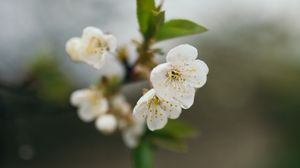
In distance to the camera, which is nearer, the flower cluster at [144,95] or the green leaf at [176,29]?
the flower cluster at [144,95]

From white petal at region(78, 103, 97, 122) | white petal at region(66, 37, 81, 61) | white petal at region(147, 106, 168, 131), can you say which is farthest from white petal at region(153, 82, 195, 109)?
white petal at region(78, 103, 97, 122)

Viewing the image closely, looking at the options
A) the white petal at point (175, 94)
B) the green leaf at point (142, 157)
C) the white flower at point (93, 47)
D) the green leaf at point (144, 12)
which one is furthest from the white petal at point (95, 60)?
the green leaf at point (142, 157)

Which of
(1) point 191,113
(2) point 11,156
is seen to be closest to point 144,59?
(2) point 11,156

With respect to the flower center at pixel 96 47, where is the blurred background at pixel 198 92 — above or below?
below

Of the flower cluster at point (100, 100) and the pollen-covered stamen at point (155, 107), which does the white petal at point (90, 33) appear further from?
the pollen-covered stamen at point (155, 107)

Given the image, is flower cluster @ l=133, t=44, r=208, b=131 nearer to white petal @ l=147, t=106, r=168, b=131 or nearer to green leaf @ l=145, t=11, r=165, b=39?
white petal @ l=147, t=106, r=168, b=131

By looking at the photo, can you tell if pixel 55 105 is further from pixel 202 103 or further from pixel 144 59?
pixel 202 103
